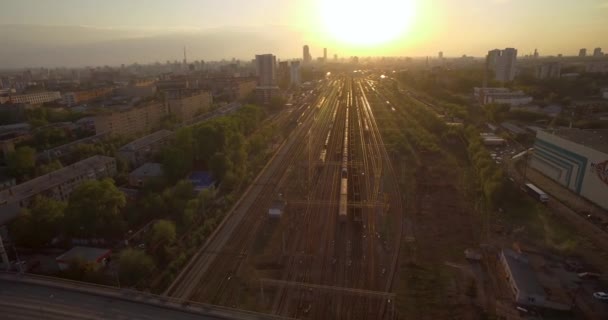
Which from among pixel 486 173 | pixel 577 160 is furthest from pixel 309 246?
pixel 577 160

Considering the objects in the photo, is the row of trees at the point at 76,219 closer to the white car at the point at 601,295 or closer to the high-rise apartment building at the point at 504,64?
the white car at the point at 601,295

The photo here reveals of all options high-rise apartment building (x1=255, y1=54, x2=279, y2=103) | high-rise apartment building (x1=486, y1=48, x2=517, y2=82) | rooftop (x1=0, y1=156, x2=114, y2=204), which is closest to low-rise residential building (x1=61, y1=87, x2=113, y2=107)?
high-rise apartment building (x1=255, y1=54, x2=279, y2=103)

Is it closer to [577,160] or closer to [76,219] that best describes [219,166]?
[76,219]

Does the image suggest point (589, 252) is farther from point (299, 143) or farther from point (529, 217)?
point (299, 143)

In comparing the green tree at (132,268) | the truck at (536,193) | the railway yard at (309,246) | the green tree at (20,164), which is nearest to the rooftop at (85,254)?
the green tree at (132,268)

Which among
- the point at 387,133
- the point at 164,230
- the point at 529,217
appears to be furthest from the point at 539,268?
the point at 387,133

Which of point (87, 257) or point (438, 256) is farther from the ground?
point (87, 257)
